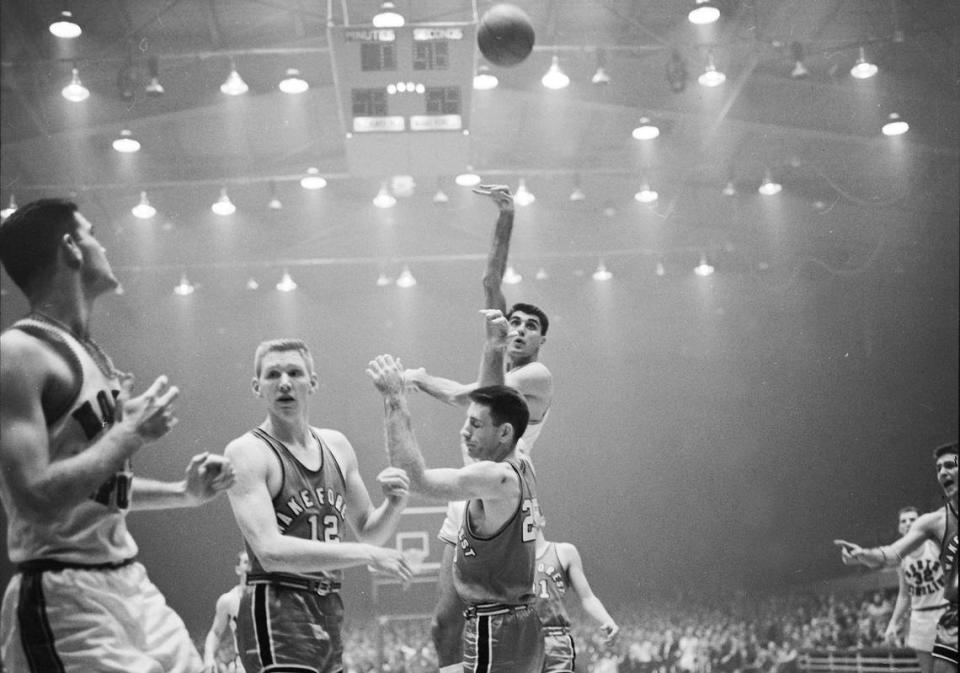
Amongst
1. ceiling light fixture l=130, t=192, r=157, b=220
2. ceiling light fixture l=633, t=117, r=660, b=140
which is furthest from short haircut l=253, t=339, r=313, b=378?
ceiling light fixture l=130, t=192, r=157, b=220

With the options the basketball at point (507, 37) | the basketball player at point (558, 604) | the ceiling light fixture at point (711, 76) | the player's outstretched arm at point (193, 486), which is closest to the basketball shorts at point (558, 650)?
the basketball player at point (558, 604)

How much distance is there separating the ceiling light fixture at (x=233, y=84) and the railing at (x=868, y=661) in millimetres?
9229

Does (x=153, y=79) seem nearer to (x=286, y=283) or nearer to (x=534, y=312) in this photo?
(x=286, y=283)

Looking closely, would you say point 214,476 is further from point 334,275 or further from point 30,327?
point 334,275

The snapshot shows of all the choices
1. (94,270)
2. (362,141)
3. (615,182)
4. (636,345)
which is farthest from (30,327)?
(636,345)

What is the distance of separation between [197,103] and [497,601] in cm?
1012

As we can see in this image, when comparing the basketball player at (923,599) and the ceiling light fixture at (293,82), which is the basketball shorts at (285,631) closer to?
the basketball player at (923,599)

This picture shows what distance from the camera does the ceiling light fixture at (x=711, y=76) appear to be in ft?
40.9

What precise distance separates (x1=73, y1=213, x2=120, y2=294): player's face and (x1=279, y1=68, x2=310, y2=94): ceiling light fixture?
9.85m

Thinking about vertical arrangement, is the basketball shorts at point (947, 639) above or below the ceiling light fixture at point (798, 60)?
below

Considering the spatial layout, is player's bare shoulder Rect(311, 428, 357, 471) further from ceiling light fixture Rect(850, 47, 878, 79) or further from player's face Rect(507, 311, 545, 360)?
ceiling light fixture Rect(850, 47, 878, 79)

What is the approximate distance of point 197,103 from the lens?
1291 cm

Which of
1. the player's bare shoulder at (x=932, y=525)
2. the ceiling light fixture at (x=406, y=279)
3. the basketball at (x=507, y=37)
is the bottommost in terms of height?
the player's bare shoulder at (x=932, y=525)

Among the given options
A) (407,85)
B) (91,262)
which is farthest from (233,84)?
(91,262)
